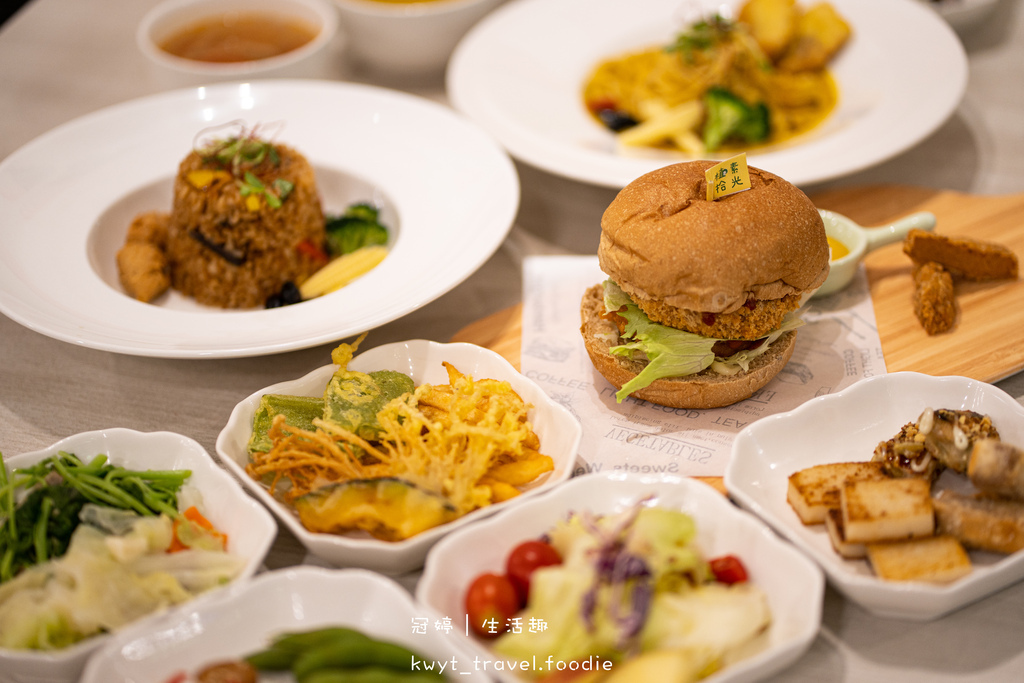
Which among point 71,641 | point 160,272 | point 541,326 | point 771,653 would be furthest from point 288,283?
point 771,653

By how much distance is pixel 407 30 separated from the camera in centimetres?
451

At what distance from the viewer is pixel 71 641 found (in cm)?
194

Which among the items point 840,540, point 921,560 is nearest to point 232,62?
point 840,540

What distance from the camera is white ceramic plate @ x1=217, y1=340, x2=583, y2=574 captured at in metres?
2.12

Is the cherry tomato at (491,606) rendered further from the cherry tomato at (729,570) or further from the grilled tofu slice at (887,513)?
the grilled tofu slice at (887,513)

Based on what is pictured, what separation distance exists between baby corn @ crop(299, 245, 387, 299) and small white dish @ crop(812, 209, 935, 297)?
73.2 inches

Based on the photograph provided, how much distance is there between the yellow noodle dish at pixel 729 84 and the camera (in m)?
4.12

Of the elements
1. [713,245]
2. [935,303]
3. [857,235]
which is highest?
[713,245]

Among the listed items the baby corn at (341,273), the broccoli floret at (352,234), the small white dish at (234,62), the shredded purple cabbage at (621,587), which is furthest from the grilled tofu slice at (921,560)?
the small white dish at (234,62)

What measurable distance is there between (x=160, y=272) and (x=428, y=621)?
221 cm

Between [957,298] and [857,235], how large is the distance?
46 cm

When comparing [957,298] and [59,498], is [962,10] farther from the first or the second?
[59,498]

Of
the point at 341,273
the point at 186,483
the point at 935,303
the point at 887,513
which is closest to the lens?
the point at 887,513

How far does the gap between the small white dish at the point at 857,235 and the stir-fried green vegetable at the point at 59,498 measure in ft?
8.28
